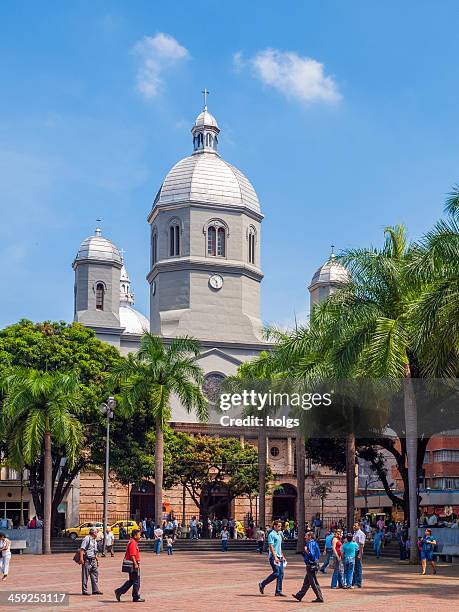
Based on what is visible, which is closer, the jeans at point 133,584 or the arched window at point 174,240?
the jeans at point 133,584

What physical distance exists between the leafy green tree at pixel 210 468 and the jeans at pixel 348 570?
96.3ft

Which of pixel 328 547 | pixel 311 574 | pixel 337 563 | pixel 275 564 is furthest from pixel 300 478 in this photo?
pixel 311 574

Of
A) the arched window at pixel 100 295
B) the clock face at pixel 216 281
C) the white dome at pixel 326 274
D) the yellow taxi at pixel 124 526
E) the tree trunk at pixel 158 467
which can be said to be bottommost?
the yellow taxi at pixel 124 526

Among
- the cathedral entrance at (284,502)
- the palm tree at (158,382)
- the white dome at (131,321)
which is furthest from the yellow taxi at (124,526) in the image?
the white dome at (131,321)

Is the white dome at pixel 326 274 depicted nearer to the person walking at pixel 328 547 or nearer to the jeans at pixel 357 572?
the person walking at pixel 328 547

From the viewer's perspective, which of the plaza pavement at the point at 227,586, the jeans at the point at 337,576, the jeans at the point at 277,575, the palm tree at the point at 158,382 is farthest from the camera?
the palm tree at the point at 158,382

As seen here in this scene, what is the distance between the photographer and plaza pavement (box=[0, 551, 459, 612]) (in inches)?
804

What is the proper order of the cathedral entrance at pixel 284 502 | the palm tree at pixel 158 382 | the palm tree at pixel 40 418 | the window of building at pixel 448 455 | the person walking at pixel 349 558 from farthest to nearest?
1. the cathedral entrance at pixel 284 502
2. the window of building at pixel 448 455
3. the palm tree at pixel 158 382
4. the palm tree at pixel 40 418
5. the person walking at pixel 349 558

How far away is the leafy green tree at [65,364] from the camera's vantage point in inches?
1876

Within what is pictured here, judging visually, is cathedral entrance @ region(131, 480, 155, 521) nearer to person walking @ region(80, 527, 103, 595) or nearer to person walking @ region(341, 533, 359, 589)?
person walking @ region(341, 533, 359, 589)

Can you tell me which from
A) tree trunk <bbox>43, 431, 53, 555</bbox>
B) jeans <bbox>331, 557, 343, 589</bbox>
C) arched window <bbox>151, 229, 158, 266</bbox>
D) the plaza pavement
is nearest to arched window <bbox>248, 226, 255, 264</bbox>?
arched window <bbox>151, 229, 158, 266</bbox>

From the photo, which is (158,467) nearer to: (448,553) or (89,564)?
(448,553)

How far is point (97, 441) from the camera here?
48062 millimetres

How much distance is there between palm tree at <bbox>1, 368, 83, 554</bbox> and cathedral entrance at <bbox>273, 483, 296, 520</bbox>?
87.5ft
